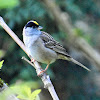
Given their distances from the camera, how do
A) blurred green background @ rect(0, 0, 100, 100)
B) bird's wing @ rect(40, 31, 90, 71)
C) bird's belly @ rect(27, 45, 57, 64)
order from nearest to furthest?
bird's belly @ rect(27, 45, 57, 64), bird's wing @ rect(40, 31, 90, 71), blurred green background @ rect(0, 0, 100, 100)

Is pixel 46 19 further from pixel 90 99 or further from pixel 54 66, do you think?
pixel 90 99

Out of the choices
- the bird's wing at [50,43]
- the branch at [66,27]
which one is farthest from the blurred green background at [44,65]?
the bird's wing at [50,43]

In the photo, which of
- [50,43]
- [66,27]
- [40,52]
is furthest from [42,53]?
[66,27]

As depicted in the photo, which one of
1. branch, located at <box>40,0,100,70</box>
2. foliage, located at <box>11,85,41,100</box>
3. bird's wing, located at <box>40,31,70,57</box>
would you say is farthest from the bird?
foliage, located at <box>11,85,41,100</box>

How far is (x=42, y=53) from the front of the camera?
2.96 meters

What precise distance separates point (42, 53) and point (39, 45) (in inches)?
4.9

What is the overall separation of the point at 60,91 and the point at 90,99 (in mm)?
888

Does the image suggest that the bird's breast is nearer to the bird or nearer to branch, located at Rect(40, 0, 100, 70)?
the bird

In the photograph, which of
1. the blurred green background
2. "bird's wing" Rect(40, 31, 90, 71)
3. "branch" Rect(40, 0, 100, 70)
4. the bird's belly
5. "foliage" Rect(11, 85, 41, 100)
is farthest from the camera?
the blurred green background

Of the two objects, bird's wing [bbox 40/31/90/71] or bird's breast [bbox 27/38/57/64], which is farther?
bird's wing [bbox 40/31/90/71]

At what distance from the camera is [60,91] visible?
5.46m

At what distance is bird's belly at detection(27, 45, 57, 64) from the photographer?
276cm

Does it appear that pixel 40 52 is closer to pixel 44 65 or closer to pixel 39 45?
pixel 39 45

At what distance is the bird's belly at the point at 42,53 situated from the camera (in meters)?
2.76
